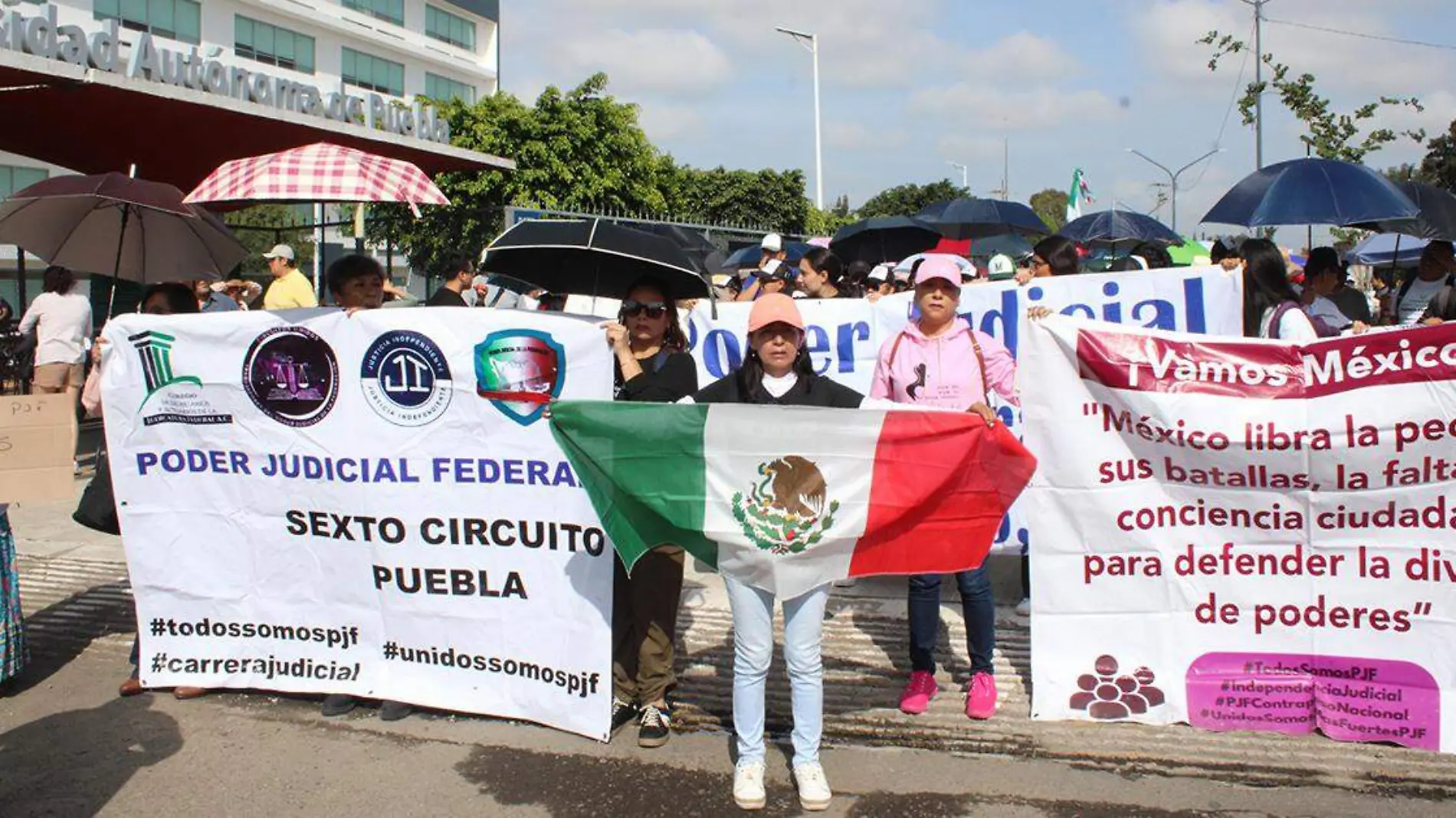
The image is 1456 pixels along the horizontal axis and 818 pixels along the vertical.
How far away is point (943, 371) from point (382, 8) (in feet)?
165

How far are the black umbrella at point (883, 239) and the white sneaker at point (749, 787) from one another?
7856 millimetres

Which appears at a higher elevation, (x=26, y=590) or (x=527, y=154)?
(x=527, y=154)

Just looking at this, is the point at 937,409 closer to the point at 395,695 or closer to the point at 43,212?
the point at 395,695

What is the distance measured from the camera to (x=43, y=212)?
6.19 metres

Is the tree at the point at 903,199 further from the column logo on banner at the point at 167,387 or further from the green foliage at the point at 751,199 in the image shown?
the column logo on banner at the point at 167,387

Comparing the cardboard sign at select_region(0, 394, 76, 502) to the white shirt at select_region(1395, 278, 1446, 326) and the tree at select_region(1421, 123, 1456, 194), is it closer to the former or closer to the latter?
the white shirt at select_region(1395, 278, 1446, 326)

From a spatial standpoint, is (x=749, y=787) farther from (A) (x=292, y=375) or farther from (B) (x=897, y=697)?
(A) (x=292, y=375)

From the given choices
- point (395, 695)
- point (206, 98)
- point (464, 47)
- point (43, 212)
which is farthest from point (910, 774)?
point (464, 47)

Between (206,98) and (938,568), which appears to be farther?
→ (206,98)

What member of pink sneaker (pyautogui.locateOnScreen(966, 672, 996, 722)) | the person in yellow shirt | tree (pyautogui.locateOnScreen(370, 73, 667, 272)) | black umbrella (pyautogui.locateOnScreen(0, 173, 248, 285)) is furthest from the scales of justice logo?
tree (pyautogui.locateOnScreen(370, 73, 667, 272))

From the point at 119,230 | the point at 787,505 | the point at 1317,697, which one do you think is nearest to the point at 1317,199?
the point at 1317,697

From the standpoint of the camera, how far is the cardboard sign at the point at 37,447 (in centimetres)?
448

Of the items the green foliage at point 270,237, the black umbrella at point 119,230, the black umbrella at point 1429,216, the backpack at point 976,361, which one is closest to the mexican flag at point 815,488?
the backpack at point 976,361

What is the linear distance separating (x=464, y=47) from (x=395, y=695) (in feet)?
179
